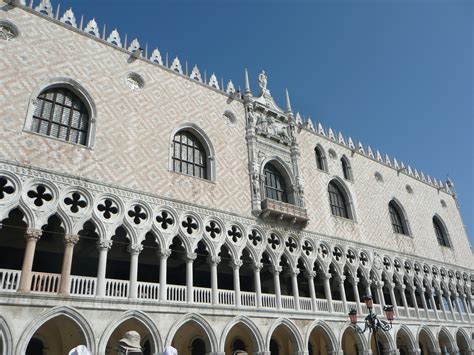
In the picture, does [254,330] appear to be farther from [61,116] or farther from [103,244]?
[61,116]

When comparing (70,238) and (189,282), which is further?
(189,282)

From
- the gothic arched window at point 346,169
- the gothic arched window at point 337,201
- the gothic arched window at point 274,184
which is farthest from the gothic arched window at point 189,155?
the gothic arched window at point 346,169

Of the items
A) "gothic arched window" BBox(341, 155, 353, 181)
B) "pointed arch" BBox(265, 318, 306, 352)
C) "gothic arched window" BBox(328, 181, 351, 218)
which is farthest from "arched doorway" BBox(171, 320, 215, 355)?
"gothic arched window" BBox(341, 155, 353, 181)

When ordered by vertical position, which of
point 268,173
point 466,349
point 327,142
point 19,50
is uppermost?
point 327,142

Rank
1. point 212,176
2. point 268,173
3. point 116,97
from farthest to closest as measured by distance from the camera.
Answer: point 268,173 < point 212,176 < point 116,97

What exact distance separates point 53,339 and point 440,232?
21.4 metres

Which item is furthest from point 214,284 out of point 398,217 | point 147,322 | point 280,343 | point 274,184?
point 398,217

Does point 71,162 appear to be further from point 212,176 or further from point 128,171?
point 212,176

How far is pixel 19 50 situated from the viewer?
36.1 ft

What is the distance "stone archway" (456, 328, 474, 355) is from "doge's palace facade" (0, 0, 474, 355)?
3.69 ft

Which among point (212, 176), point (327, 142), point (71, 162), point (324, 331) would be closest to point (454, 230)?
point (327, 142)

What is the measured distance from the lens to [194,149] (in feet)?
46.1

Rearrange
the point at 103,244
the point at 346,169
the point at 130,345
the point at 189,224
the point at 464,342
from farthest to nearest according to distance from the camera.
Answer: the point at 464,342 < the point at 346,169 < the point at 189,224 < the point at 103,244 < the point at 130,345

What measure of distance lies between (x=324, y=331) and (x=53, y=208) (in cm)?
987
